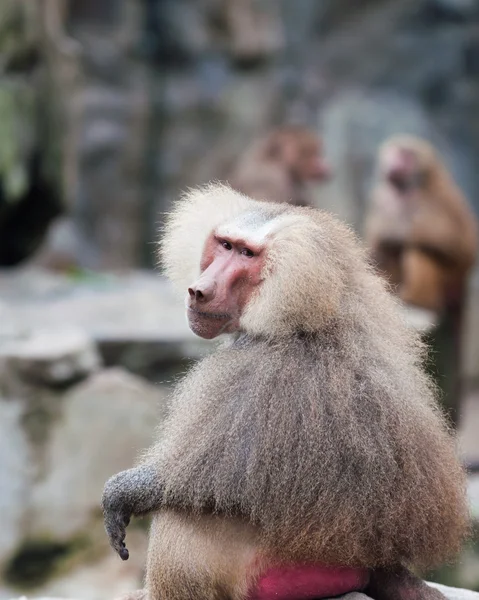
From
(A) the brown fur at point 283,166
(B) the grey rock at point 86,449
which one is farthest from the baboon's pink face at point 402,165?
(B) the grey rock at point 86,449

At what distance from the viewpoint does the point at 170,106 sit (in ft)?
42.7

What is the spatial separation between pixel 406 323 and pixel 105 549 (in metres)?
3.07

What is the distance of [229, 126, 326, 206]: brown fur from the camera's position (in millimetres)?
10088

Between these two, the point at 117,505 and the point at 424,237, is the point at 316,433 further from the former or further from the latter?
the point at 424,237

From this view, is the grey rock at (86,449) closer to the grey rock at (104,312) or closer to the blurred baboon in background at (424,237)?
the grey rock at (104,312)

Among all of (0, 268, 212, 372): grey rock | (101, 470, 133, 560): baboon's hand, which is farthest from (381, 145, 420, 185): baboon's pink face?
(101, 470, 133, 560): baboon's hand

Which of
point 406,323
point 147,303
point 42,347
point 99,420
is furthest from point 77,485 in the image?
point 406,323

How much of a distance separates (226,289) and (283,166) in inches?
292

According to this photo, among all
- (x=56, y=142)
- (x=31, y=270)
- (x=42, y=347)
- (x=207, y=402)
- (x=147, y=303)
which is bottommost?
(x=207, y=402)

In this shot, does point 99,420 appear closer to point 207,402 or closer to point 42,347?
point 42,347

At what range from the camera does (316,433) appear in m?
2.70

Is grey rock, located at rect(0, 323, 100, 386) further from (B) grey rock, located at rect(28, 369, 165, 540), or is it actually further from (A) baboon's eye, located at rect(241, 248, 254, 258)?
(A) baboon's eye, located at rect(241, 248, 254, 258)

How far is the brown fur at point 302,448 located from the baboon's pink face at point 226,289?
0.06 metres

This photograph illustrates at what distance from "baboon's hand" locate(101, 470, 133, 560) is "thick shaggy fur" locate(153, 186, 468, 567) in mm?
155
